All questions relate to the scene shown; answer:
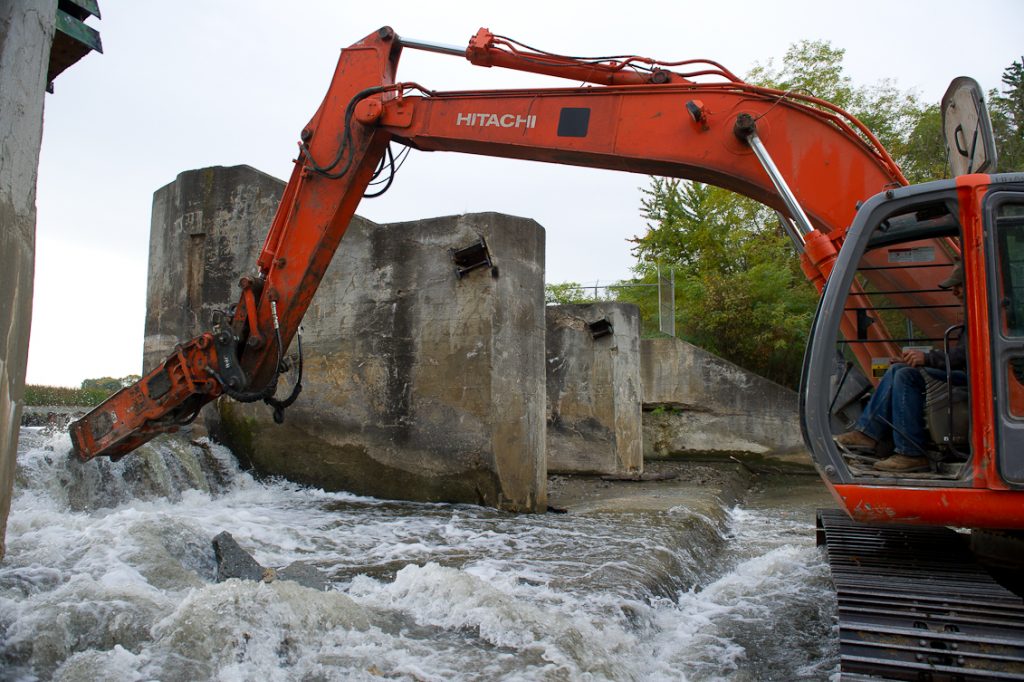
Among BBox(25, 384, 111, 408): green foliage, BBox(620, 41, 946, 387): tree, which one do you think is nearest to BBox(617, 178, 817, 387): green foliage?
BBox(620, 41, 946, 387): tree

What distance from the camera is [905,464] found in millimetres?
3844

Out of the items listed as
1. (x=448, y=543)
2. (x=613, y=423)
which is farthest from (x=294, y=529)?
(x=613, y=423)

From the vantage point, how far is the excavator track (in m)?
2.77

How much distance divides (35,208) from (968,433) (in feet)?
13.4

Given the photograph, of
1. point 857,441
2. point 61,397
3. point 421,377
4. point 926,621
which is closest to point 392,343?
point 421,377

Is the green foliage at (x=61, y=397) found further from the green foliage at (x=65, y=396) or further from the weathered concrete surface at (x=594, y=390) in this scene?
the weathered concrete surface at (x=594, y=390)

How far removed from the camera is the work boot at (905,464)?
3836 mm

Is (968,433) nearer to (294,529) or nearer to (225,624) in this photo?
(225,624)

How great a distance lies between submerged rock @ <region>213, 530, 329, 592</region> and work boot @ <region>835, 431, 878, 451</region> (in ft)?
9.91

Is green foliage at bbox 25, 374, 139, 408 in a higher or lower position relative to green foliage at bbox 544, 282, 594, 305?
lower

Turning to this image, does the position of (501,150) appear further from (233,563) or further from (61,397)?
(61,397)

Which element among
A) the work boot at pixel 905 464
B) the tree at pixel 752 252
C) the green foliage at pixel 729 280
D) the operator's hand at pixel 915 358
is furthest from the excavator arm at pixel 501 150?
the tree at pixel 752 252

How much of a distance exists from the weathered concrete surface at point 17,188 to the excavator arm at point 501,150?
122 inches

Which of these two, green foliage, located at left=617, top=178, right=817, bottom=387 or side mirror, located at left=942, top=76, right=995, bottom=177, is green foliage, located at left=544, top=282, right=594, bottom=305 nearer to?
green foliage, located at left=617, top=178, right=817, bottom=387
